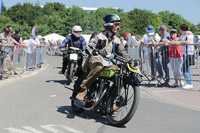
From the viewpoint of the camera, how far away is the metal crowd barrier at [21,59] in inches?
553

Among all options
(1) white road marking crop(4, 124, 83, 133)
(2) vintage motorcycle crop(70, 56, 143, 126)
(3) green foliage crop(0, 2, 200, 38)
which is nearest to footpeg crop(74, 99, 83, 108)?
(2) vintage motorcycle crop(70, 56, 143, 126)

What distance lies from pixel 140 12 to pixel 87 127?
117903 mm

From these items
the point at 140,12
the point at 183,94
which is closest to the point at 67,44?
the point at 183,94

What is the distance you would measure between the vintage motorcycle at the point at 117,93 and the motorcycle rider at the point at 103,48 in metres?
0.11

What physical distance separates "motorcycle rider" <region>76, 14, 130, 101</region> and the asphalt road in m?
0.62

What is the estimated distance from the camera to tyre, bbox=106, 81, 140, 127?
5.89m

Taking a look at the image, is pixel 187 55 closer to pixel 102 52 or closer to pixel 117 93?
pixel 117 93

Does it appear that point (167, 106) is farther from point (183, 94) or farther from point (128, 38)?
point (128, 38)

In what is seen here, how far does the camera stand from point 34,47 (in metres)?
18.4

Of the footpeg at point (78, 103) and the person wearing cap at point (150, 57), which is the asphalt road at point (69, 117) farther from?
the person wearing cap at point (150, 57)

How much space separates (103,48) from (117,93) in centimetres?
84

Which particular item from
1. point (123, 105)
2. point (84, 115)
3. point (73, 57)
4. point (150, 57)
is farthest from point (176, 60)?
point (123, 105)

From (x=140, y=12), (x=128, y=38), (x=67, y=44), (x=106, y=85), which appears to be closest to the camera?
(x=106, y=85)

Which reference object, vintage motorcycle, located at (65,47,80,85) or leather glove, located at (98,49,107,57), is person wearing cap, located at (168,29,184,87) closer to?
vintage motorcycle, located at (65,47,80,85)
